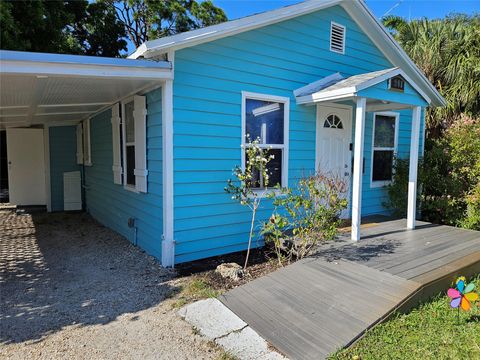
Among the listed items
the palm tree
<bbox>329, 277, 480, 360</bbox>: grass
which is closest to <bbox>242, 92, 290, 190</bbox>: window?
<bbox>329, 277, 480, 360</bbox>: grass

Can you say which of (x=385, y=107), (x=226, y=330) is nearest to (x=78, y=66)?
A: (x=226, y=330)

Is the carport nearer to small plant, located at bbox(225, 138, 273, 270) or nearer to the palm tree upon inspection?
small plant, located at bbox(225, 138, 273, 270)

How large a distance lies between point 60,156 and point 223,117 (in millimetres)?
6306

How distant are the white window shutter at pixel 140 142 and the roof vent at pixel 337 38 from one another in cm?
359

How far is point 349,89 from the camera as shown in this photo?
4.54 meters

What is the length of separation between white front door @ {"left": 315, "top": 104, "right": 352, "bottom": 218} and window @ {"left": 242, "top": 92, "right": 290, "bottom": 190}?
0.78m

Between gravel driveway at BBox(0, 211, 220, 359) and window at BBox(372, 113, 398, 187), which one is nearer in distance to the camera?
gravel driveway at BBox(0, 211, 220, 359)

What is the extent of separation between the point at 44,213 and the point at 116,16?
44.6 ft

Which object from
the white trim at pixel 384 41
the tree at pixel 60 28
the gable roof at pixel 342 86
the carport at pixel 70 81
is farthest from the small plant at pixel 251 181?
the tree at pixel 60 28

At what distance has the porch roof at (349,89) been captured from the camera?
4.55 metres

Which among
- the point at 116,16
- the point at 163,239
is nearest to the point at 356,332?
the point at 163,239

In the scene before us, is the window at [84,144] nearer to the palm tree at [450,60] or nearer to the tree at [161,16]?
the palm tree at [450,60]

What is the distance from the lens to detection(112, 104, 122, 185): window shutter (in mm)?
5936

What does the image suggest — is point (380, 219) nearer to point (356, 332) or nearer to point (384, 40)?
point (384, 40)
